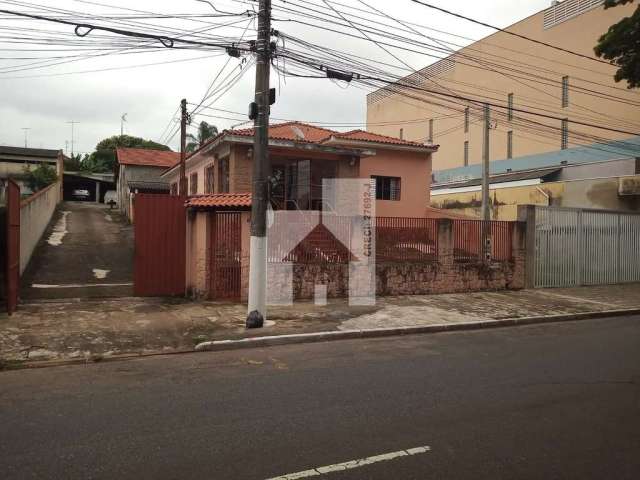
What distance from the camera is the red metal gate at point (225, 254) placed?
34.9 ft

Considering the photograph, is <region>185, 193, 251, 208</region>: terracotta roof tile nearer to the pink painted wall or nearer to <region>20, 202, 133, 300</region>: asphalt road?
<region>20, 202, 133, 300</region>: asphalt road

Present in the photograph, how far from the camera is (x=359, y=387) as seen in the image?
528 centimetres

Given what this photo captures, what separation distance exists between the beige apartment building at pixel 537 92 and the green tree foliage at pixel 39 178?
80.6 ft

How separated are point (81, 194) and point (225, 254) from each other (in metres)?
40.7

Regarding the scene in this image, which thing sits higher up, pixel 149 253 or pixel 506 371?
pixel 149 253

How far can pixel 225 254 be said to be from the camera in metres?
10.7

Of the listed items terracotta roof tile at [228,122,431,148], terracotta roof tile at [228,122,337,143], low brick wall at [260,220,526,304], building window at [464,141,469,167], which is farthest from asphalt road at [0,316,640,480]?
building window at [464,141,469,167]

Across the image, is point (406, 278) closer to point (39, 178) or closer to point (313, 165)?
point (313, 165)

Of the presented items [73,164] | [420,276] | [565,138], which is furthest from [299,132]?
[73,164]

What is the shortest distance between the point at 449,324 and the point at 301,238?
3924 millimetres

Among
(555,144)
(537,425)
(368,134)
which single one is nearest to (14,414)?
(537,425)

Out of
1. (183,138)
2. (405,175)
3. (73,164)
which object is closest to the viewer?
(405,175)

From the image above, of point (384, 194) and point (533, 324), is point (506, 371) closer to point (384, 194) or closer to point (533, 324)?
point (533, 324)

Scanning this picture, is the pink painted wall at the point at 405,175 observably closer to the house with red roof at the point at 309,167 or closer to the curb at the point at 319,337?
the house with red roof at the point at 309,167
